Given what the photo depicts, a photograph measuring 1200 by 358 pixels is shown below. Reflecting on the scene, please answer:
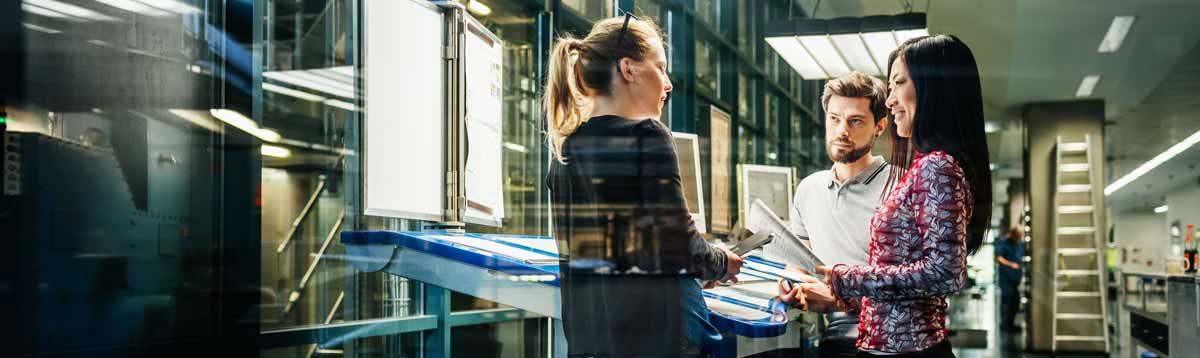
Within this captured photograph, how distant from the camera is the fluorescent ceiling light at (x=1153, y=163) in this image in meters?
3.33

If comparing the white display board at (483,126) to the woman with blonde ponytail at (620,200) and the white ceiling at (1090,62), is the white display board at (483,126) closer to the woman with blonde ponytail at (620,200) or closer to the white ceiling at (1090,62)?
the woman with blonde ponytail at (620,200)

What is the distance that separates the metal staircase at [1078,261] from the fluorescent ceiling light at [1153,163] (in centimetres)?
8

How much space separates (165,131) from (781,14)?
2.12 metres

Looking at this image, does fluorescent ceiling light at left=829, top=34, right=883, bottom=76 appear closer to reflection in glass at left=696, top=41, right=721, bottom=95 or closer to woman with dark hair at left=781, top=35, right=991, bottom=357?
woman with dark hair at left=781, top=35, right=991, bottom=357

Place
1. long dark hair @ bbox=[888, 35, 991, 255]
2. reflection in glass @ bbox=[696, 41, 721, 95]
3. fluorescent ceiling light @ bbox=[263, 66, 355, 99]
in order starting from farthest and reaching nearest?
reflection in glass @ bbox=[696, 41, 721, 95] → fluorescent ceiling light @ bbox=[263, 66, 355, 99] → long dark hair @ bbox=[888, 35, 991, 255]

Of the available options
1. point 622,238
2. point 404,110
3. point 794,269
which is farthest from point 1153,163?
point 404,110

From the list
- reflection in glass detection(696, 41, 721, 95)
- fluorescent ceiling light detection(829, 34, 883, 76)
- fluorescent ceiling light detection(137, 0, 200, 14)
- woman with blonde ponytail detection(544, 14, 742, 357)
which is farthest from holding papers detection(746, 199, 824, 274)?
fluorescent ceiling light detection(137, 0, 200, 14)

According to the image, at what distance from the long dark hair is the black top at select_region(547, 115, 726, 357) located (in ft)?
1.68

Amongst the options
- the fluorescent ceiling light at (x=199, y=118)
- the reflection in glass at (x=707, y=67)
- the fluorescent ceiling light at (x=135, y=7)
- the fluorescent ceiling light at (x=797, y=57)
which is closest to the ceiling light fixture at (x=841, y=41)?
the fluorescent ceiling light at (x=797, y=57)

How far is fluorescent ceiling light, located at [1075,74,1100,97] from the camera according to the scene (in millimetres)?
3207

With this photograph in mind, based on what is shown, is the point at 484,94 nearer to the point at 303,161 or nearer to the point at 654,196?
the point at 303,161

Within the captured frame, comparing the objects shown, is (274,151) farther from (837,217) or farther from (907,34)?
(907,34)

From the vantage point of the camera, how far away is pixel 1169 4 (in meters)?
3.19

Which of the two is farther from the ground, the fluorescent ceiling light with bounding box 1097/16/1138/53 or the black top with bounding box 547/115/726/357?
the fluorescent ceiling light with bounding box 1097/16/1138/53
